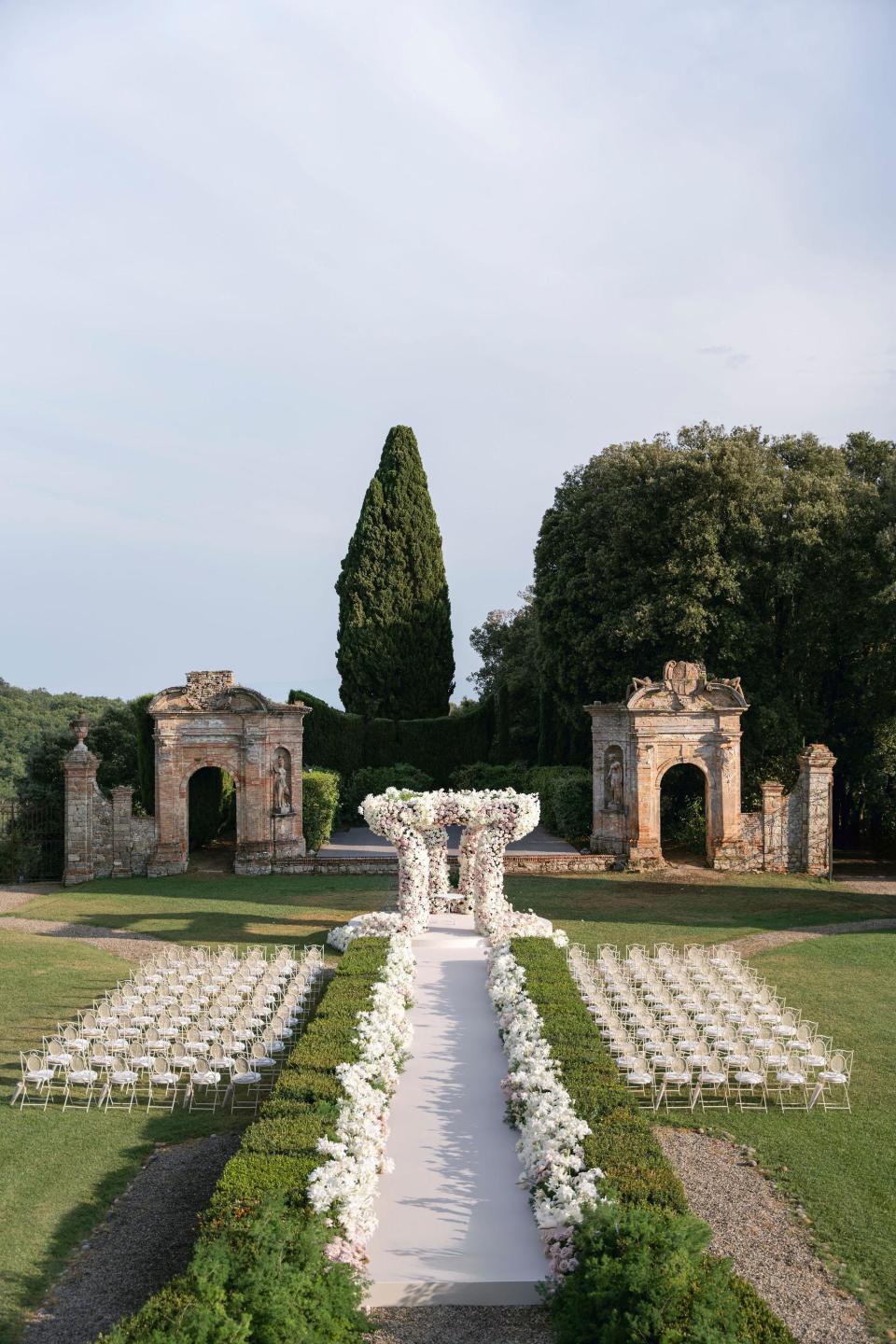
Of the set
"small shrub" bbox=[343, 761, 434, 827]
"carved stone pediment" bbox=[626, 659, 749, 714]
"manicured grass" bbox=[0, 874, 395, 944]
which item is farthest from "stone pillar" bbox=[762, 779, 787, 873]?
"small shrub" bbox=[343, 761, 434, 827]

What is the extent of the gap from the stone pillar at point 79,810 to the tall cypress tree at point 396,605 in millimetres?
18024

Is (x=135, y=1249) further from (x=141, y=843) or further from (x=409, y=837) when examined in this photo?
(x=141, y=843)

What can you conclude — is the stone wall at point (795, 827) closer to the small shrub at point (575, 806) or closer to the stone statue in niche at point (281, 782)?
the small shrub at point (575, 806)

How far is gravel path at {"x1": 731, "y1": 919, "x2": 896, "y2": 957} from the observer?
23.5 meters

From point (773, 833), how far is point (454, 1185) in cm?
2307

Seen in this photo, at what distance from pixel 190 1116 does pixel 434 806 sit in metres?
9.75

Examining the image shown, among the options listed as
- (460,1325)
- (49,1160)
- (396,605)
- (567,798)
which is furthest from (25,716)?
(460,1325)

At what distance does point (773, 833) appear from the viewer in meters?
32.8

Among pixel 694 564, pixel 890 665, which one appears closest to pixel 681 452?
pixel 694 564

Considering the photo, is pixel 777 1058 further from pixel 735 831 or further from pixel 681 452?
pixel 681 452

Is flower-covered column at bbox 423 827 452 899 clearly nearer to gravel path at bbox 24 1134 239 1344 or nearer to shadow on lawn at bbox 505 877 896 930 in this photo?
shadow on lawn at bbox 505 877 896 930

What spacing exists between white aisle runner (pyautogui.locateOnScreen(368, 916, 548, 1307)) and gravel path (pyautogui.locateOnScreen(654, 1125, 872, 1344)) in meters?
1.73

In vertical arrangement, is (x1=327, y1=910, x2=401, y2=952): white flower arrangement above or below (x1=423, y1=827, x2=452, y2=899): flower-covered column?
below

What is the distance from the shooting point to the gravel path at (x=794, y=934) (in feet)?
77.0
